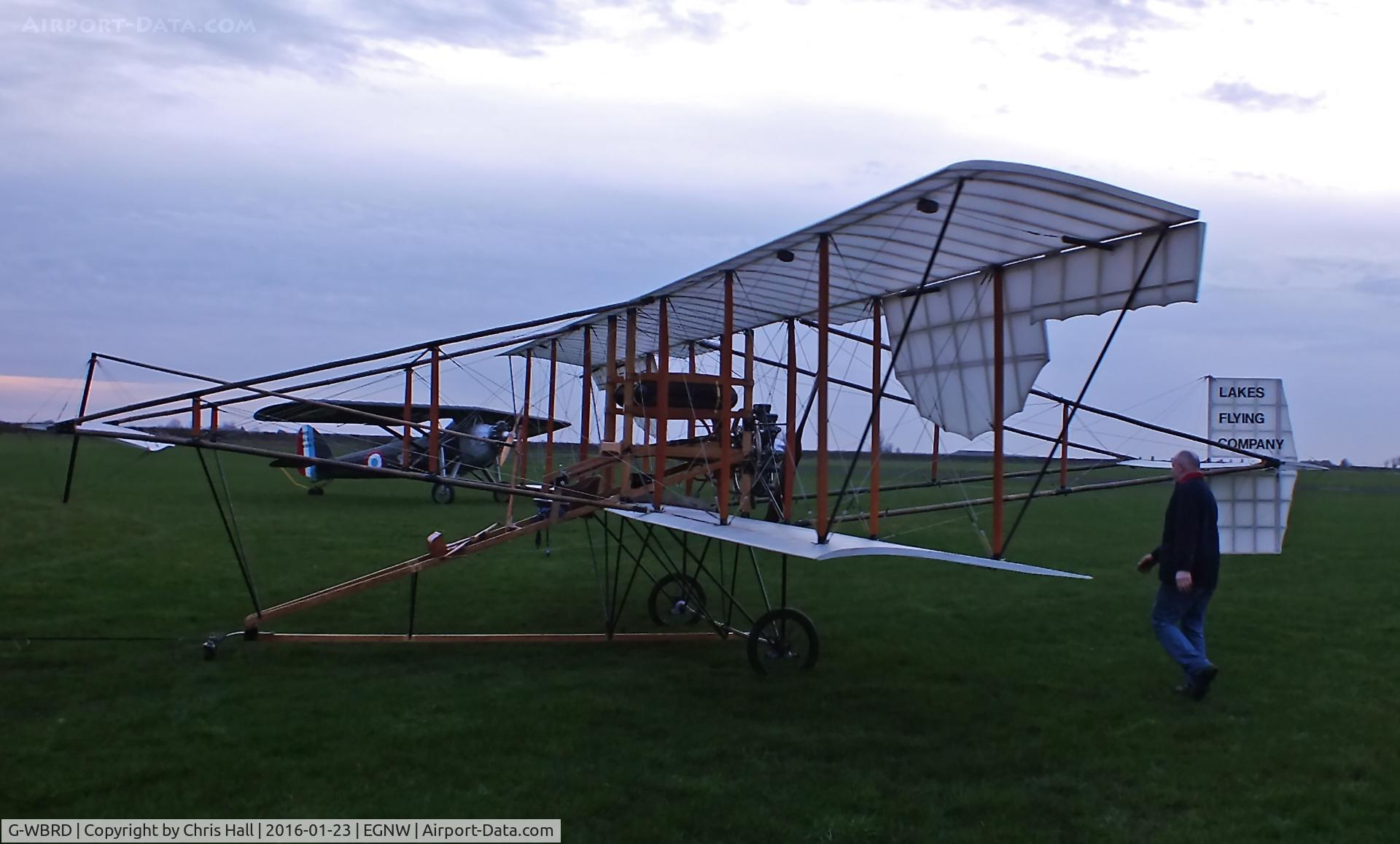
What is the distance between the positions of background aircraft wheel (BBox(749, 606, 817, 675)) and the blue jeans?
2320mm

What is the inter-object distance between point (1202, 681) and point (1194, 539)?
0.91 metres

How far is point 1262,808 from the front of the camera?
4859mm

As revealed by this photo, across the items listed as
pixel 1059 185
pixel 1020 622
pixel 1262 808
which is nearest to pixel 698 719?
pixel 1262 808

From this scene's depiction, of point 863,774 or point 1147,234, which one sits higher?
point 1147,234

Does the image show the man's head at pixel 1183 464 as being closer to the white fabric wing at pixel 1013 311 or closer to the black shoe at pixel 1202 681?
the white fabric wing at pixel 1013 311

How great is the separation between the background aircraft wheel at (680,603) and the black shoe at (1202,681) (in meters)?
4.14

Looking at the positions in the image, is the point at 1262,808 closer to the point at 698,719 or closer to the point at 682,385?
the point at 698,719

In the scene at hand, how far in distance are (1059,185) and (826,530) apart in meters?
2.47

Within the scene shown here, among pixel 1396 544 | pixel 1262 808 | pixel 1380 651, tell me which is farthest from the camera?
pixel 1396 544

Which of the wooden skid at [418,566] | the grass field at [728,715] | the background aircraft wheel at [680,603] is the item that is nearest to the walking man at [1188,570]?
the grass field at [728,715]

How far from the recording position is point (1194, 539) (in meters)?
6.98

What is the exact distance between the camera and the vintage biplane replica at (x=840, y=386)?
20.1 ft

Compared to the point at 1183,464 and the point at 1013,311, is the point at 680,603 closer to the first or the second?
the point at 1013,311

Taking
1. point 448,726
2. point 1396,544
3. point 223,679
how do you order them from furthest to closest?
point 1396,544 < point 223,679 < point 448,726
